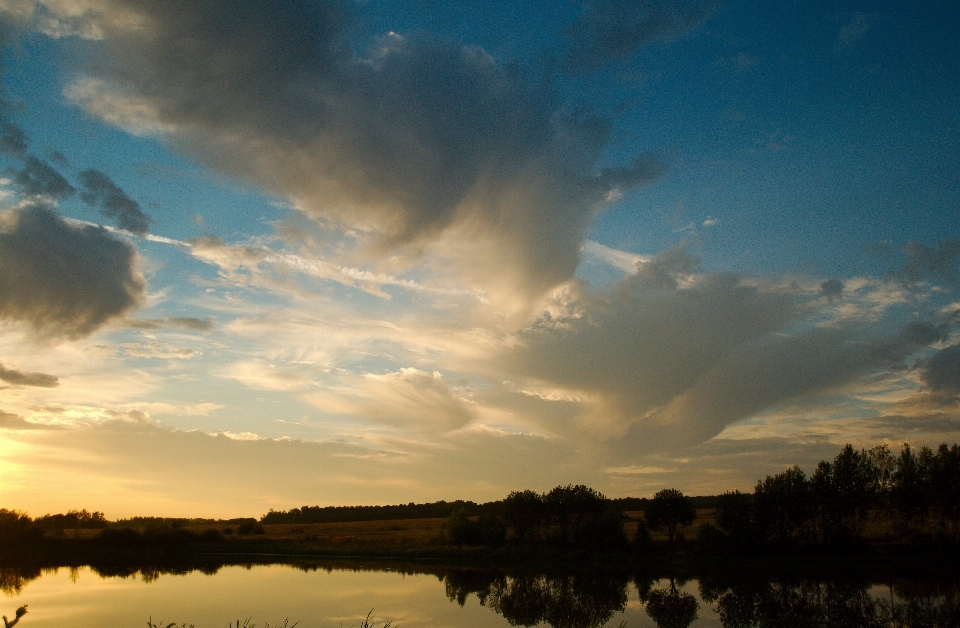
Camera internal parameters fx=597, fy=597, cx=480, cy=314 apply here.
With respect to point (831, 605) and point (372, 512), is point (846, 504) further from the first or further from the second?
point (372, 512)

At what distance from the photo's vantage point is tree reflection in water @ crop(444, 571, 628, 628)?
38000 millimetres

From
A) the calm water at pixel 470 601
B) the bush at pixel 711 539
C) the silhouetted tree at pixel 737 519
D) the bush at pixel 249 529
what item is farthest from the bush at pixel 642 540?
the bush at pixel 249 529

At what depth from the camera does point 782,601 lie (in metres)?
42.4

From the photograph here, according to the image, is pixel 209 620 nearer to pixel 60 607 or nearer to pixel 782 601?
pixel 60 607

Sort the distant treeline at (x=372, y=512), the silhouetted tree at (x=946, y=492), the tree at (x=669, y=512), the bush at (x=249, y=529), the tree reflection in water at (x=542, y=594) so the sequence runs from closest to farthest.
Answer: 1. the tree reflection in water at (x=542, y=594)
2. the silhouetted tree at (x=946, y=492)
3. the tree at (x=669, y=512)
4. the bush at (x=249, y=529)
5. the distant treeline at (x=372, y=512)

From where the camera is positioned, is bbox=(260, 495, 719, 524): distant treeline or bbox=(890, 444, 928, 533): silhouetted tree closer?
bbox=(890, 444, 928, 533): silhouetted tree

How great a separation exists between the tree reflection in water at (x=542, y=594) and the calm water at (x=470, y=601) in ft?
0.32

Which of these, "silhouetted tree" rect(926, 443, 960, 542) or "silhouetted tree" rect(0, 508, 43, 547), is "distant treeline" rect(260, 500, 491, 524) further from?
"silhouetted tree" rect(926, 443, 960, 542)

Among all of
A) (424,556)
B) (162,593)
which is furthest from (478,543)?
(162,593)

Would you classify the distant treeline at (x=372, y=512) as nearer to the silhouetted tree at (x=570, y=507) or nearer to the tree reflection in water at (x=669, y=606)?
the silhouetted tree at (x=570, y=507)

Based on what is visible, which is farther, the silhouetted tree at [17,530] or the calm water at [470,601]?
the silhouetted tree at [17,530]

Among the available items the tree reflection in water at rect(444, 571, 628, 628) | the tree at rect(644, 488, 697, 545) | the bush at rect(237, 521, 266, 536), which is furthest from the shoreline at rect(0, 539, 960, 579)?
the bush at rect(237, 521, 266, 536)

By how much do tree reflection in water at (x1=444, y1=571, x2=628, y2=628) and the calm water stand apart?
0.32 ft

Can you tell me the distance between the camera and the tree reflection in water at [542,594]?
125ft
